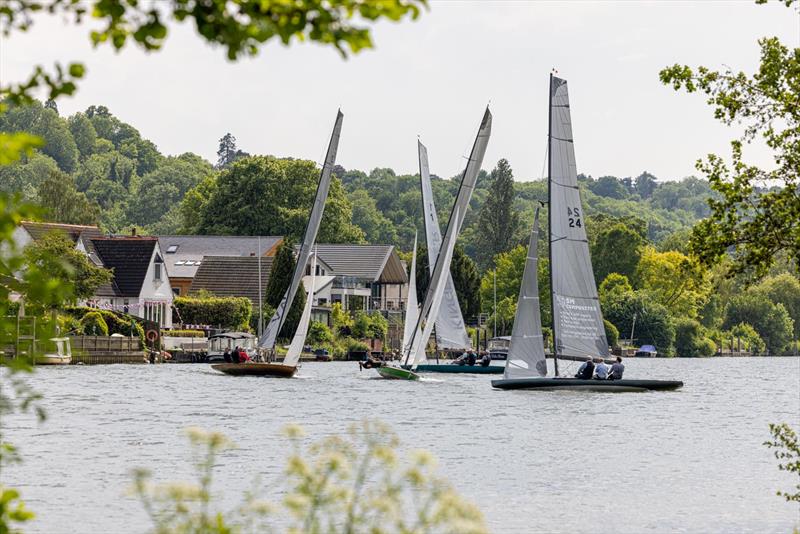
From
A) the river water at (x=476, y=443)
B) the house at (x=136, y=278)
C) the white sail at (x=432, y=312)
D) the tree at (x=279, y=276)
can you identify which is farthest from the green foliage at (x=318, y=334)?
the white sail at (x=432, y=312)

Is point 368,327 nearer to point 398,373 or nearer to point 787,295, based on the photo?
point 398,373

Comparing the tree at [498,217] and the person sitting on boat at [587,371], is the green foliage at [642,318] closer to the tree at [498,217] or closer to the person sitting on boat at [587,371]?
the tree at [498,217]

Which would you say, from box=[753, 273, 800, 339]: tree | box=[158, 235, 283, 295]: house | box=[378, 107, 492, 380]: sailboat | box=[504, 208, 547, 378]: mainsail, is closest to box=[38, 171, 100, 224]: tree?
box=[158, 235, 283, 295]: house

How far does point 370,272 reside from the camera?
132 m

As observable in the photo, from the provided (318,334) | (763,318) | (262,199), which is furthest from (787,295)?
(318,334)

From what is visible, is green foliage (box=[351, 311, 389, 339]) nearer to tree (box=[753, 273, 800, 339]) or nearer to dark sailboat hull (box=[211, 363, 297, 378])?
dark sailboat hull (box=[211, 363, 297, 378])

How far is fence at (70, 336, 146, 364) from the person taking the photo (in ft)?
262

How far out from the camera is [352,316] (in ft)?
391

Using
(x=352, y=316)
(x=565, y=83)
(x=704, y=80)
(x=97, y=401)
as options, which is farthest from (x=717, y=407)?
(x=352, y=316)

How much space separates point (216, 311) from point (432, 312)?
3901 cm

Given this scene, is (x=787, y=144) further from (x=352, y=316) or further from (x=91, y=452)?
(x=352, y=316)

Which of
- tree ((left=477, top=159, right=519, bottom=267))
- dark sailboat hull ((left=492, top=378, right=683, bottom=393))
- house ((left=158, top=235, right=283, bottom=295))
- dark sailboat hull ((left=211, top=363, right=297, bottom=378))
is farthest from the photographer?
tree ((left=477, top=159, right=519, bottom=267))

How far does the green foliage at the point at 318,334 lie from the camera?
103 metres

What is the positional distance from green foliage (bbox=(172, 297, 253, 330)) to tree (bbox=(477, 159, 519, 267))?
277 feet
